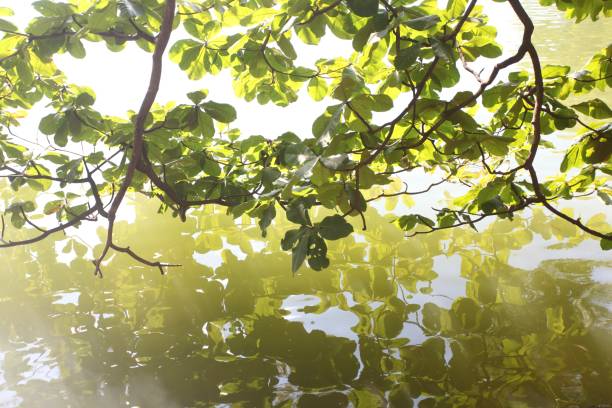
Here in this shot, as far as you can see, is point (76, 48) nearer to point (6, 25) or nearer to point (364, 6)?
point (6, 25)

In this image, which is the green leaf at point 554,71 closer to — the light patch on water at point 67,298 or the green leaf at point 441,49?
the green leaf at point 441,49

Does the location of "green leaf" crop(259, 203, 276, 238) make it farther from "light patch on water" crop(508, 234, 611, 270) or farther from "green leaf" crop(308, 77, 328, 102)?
"light patch on water" crop(508, 234, 611, 270)

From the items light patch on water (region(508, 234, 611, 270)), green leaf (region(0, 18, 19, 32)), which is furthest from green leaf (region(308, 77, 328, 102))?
light patch on water (region(508, 234, 611, 270))

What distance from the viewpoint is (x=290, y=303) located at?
2055 millimetres

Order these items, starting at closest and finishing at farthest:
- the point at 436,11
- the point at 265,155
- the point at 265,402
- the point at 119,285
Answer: the point at 436,11
the point at 265,155
the point at 265,402
the point at 119,285

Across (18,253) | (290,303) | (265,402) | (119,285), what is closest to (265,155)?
(265,402)

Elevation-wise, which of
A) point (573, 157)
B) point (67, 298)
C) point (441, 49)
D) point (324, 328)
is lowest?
point (324, 328)

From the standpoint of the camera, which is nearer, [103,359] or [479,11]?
[479,11]

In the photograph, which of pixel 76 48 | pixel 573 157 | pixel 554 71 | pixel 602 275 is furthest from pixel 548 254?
pixel 76 48

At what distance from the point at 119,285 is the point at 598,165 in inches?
74.3

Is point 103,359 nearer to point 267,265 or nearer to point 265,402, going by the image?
point 265,402

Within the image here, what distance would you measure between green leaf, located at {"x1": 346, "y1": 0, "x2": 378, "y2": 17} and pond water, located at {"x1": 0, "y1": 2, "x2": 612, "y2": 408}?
109cm

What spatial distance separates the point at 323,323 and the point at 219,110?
38.2 inches

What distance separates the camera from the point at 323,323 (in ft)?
6.22
